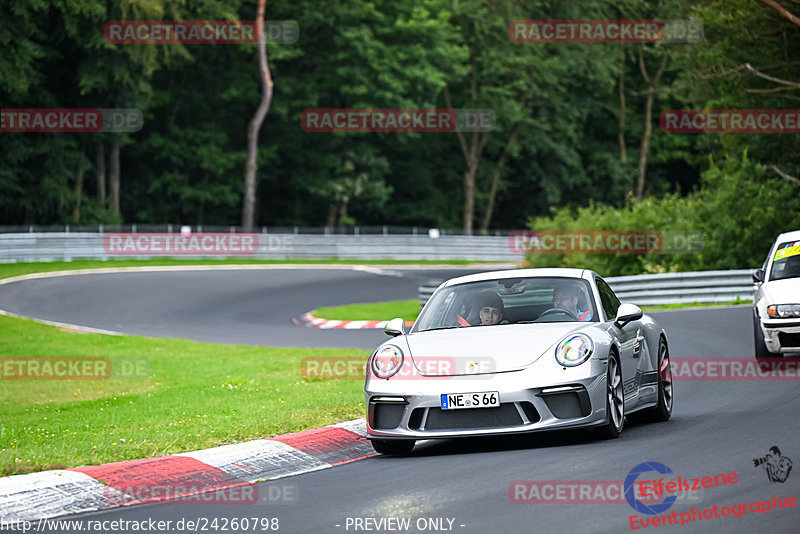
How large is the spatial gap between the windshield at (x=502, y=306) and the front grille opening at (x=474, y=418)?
4.14 feet

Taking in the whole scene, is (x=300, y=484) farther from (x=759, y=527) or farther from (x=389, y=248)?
(x=389, y=248)

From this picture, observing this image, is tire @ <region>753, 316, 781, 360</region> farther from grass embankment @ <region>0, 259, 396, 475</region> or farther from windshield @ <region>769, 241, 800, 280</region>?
grass embankment @ <region>0, 259, 396, 475</region>

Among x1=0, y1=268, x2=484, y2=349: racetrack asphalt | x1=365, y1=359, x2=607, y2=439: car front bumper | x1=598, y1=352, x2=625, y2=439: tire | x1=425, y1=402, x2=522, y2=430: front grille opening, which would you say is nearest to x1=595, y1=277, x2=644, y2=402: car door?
x1=598, y1=352, x2=625, y2=439: tire

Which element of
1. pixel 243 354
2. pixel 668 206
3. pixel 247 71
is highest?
pixel 247 71

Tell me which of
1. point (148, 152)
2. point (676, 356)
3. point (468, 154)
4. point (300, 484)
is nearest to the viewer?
point (300, 484)

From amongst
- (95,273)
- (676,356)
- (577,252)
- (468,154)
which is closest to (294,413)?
(676,356)

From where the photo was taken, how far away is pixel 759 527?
5965mm

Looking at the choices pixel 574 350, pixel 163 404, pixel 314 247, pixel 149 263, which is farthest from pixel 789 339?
pixel 314 247

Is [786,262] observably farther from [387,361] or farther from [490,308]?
[387,361]

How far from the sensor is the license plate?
846 centimetres

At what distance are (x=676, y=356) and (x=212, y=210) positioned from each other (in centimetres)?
4694

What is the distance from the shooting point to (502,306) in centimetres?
984

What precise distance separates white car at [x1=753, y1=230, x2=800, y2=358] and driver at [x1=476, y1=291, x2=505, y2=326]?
18.0 feet

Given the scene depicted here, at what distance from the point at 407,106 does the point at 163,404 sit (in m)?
45.8
